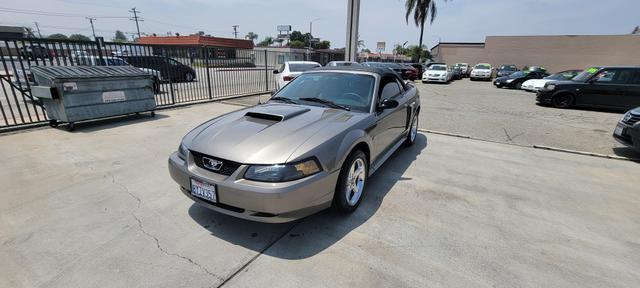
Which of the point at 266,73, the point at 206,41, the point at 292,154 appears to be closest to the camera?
the point at 292,154

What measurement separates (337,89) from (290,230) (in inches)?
74.8

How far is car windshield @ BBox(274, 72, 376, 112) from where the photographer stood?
12.0ft

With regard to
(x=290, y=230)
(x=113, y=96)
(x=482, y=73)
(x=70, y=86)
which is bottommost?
(x=290, y=230)

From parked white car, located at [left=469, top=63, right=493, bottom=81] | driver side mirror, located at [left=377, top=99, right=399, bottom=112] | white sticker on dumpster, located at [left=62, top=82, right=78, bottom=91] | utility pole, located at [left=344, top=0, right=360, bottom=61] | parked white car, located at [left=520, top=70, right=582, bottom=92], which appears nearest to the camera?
driver side mirror, located at [left=377, top=99, right=399, bottom=112]

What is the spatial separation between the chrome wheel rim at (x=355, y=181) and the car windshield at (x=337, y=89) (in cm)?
72

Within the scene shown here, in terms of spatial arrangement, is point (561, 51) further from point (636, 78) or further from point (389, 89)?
point (389, 89)

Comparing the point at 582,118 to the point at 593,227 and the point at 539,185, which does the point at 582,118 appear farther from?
the point at 593,227

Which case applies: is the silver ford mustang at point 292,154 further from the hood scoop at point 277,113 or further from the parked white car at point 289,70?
the parked white car at point 289,70

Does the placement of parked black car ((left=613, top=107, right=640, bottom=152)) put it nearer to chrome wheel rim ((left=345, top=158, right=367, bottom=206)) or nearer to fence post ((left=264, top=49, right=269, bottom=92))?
chrome wheel rim ((left=345, top=158, right=367, bottom=206))

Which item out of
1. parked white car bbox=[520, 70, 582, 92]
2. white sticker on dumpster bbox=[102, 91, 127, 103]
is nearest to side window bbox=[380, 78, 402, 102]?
white sticker on dumpster bbox=[102, 91, 127, 103]

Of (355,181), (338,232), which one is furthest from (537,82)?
(338,232)

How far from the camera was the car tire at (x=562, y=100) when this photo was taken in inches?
426

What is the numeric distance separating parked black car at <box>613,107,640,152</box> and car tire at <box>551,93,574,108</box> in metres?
6.55

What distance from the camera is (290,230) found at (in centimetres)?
284
